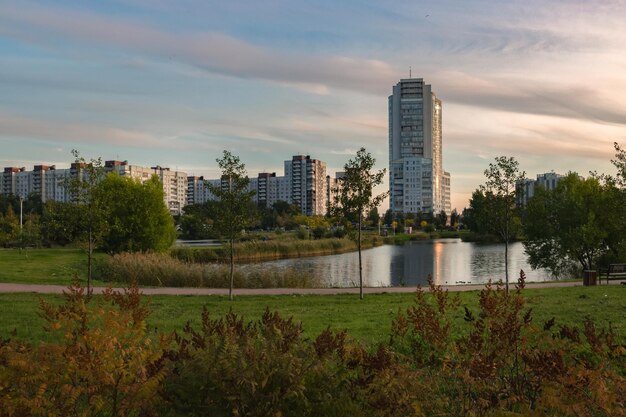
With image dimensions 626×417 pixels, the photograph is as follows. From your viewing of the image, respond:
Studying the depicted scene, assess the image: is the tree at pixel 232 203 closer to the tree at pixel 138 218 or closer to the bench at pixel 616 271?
the bench at pixel 616 271

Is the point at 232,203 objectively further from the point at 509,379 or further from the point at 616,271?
the point at 616,271

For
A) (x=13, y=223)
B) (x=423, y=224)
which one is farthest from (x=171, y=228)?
(x=423, y=224)

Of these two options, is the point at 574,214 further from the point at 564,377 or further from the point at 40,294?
the point at 564,377

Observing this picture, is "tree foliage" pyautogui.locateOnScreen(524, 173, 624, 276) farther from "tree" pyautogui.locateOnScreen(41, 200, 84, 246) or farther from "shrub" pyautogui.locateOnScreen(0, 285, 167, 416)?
"shrub" pyautogui.locateOnScreen(0, 285, 167, 416)

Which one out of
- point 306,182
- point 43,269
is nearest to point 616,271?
point 43,269

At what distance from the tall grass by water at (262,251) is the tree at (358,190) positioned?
19993 mm

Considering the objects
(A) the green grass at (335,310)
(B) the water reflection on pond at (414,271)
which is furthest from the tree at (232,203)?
(B) the water reflection on pond at (414,271)

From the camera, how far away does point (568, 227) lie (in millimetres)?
35875

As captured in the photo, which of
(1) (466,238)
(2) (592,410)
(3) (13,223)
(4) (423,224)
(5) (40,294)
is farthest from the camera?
(4) (423,224)

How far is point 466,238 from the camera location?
96625mm

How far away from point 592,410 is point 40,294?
16682 mm

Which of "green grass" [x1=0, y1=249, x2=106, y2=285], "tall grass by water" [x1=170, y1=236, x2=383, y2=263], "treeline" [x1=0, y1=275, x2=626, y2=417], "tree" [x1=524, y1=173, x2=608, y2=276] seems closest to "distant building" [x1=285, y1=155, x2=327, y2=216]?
"tall grass by water" [x1=170, y1=236, x2=383, y2=263]

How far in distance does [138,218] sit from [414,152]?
16871 cm

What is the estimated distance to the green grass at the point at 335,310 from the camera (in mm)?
10508
